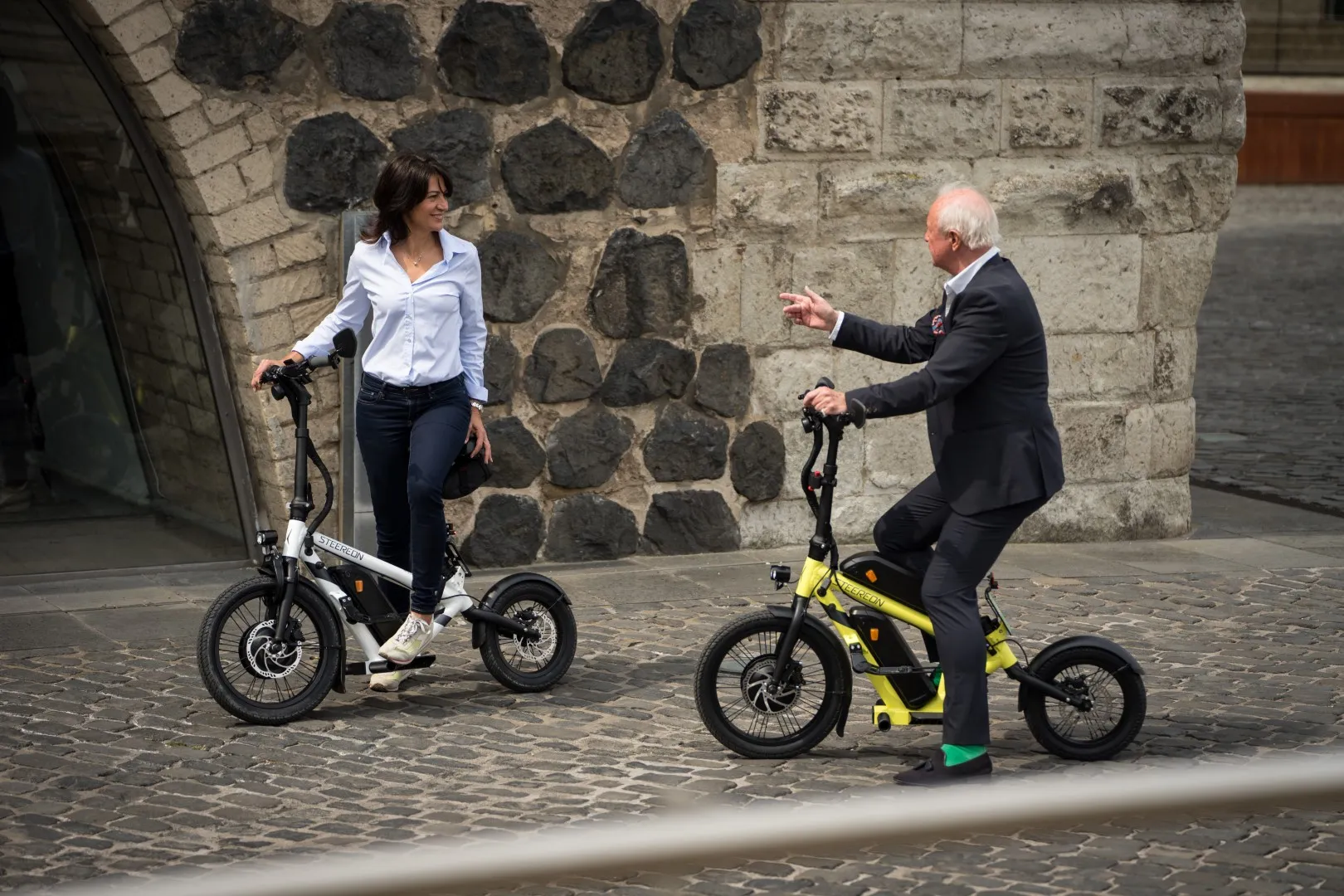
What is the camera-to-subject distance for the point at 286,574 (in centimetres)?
550

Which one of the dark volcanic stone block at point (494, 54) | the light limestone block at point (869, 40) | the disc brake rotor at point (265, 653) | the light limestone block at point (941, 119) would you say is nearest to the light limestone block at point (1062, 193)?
the light limestone block at point (941, 119)

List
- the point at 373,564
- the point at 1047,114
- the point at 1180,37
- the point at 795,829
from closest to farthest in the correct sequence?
the point at 795,829 → the point at 373,564 → the point at 1047,114 → the point at 1180,37

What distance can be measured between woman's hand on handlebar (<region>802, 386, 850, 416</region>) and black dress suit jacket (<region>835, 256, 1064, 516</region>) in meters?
0.07

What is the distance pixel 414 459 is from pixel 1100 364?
4026 mm

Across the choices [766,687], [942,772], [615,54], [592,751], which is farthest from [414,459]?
[615,54]

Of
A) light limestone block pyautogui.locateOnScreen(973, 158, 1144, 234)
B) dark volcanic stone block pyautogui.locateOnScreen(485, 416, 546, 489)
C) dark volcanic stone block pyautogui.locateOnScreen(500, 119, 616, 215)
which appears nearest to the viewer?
dark volcanic stone block pyautogui.locateOnScreen(500, 119, 616, 215)

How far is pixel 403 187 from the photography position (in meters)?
5.73

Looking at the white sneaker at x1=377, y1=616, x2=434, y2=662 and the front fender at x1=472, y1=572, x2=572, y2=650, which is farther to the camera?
the front fender at x1=472, y1=572, x2=572, y2=650

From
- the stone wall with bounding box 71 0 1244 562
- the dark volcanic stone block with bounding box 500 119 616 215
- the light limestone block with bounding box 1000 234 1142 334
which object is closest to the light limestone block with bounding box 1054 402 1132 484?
the stone wall with bounding box 71 0 1244 562

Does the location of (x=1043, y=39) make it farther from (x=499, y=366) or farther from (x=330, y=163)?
(x=330, y=163)

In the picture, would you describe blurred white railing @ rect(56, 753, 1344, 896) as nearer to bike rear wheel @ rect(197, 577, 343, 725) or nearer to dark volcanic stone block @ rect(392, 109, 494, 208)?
bike rear wheel @ rect(197, 577, 343, 725)

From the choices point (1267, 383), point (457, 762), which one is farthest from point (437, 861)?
point (1267, 383)

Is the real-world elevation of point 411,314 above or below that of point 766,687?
above

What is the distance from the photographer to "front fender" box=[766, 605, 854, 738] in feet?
16.9
